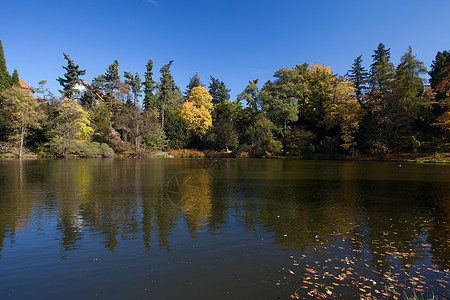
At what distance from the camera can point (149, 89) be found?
5562 centimetres

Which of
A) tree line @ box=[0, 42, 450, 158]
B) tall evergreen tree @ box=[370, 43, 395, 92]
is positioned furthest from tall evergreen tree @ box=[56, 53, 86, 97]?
tall evergreen tree @ box=[370, 43, 395, 92]

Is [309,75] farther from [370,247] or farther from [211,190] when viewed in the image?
[370,247]

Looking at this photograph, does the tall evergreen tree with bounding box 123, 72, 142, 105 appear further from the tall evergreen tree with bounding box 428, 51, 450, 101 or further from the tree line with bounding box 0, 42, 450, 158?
the tall evergreen tree with bounding box 428, 51, 450, 101

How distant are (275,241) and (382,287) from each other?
2422mm

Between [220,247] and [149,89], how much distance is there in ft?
179

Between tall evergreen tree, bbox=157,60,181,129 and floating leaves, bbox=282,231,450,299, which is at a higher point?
tall evergreen tree, bbox=157,60,181,129

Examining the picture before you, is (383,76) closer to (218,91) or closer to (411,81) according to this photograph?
(411,81)

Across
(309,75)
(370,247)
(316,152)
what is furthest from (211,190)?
(309,75)

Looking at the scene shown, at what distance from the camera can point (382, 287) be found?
404 centimetres

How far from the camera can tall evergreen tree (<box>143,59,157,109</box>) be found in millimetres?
54625

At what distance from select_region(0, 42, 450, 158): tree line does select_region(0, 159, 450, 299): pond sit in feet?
111

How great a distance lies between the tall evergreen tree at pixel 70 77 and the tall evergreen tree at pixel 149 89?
12.1 m

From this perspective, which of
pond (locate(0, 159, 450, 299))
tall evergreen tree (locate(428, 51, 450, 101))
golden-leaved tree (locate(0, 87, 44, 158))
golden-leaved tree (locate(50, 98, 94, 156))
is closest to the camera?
pond (locate(0, 159, 450, 299))

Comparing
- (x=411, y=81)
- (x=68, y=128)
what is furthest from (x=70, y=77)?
(x=411, y=81)
